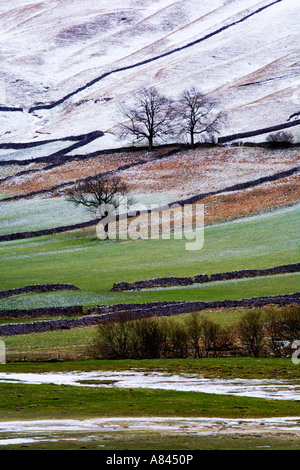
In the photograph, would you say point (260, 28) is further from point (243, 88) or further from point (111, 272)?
point (111, 272)

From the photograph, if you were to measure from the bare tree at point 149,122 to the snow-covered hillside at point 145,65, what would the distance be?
3.30 meters

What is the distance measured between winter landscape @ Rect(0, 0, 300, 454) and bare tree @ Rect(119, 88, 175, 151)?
1.22 m

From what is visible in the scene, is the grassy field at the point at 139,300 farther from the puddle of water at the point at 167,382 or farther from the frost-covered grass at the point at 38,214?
the frost-covered grass at the point at 38,214

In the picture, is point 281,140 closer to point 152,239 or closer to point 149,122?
point 149,122

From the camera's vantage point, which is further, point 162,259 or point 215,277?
point 162,259

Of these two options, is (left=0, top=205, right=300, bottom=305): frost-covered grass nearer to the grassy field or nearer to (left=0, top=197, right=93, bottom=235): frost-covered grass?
the grassy field

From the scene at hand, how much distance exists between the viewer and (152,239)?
70.7 m

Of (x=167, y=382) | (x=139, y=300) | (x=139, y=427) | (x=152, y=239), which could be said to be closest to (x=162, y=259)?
(x=152, y=239)

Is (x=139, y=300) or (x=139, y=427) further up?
(x=139, y=427)

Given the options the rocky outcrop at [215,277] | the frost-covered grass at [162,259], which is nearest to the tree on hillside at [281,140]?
the frost-covered grass at [162,259]

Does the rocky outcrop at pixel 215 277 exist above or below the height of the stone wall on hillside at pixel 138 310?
above

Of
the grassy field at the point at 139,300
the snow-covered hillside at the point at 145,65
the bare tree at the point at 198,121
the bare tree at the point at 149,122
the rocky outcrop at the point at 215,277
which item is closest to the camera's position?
the grassy field at the point at 139,300

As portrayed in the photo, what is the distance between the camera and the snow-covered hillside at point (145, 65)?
127050 mm

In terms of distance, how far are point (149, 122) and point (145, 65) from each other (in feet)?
201
